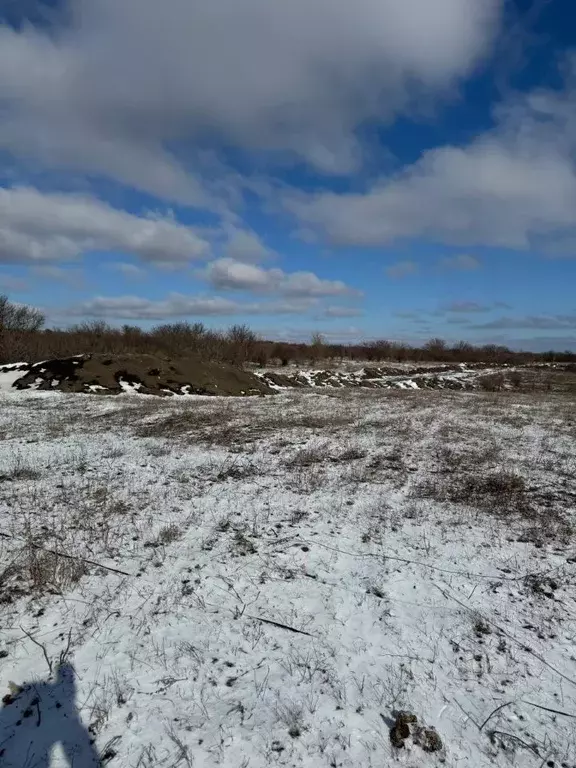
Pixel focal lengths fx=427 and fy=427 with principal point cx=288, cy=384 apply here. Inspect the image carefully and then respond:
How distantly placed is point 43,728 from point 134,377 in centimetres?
2240

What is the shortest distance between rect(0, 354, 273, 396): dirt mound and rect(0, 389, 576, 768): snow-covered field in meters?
14.4

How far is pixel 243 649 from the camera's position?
12.2 ft

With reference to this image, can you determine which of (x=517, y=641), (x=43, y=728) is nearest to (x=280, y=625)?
(x=43, y=728)

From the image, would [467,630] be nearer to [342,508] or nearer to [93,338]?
[342,508]

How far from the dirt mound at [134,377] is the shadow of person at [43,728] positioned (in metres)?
20.4

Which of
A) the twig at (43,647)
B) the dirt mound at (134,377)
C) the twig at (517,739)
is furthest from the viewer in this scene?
the dirt mound at (134,377)

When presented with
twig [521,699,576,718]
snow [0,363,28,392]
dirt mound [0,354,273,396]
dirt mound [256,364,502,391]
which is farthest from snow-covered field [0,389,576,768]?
dirt mound [256,364,502,391]

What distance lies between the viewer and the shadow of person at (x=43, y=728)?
2719 mm

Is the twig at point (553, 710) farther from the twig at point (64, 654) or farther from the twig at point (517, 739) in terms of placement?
the twig at point (64, 654)

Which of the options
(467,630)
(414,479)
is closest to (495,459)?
(414,479)

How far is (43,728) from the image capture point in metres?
2.91

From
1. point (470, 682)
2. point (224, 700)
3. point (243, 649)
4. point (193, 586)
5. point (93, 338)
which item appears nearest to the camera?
point (224, 700)

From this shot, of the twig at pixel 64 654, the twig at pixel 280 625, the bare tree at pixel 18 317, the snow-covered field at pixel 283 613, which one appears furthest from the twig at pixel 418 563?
the bare tree at pixel 18 317

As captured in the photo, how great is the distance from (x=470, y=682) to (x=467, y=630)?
26.3 inches
